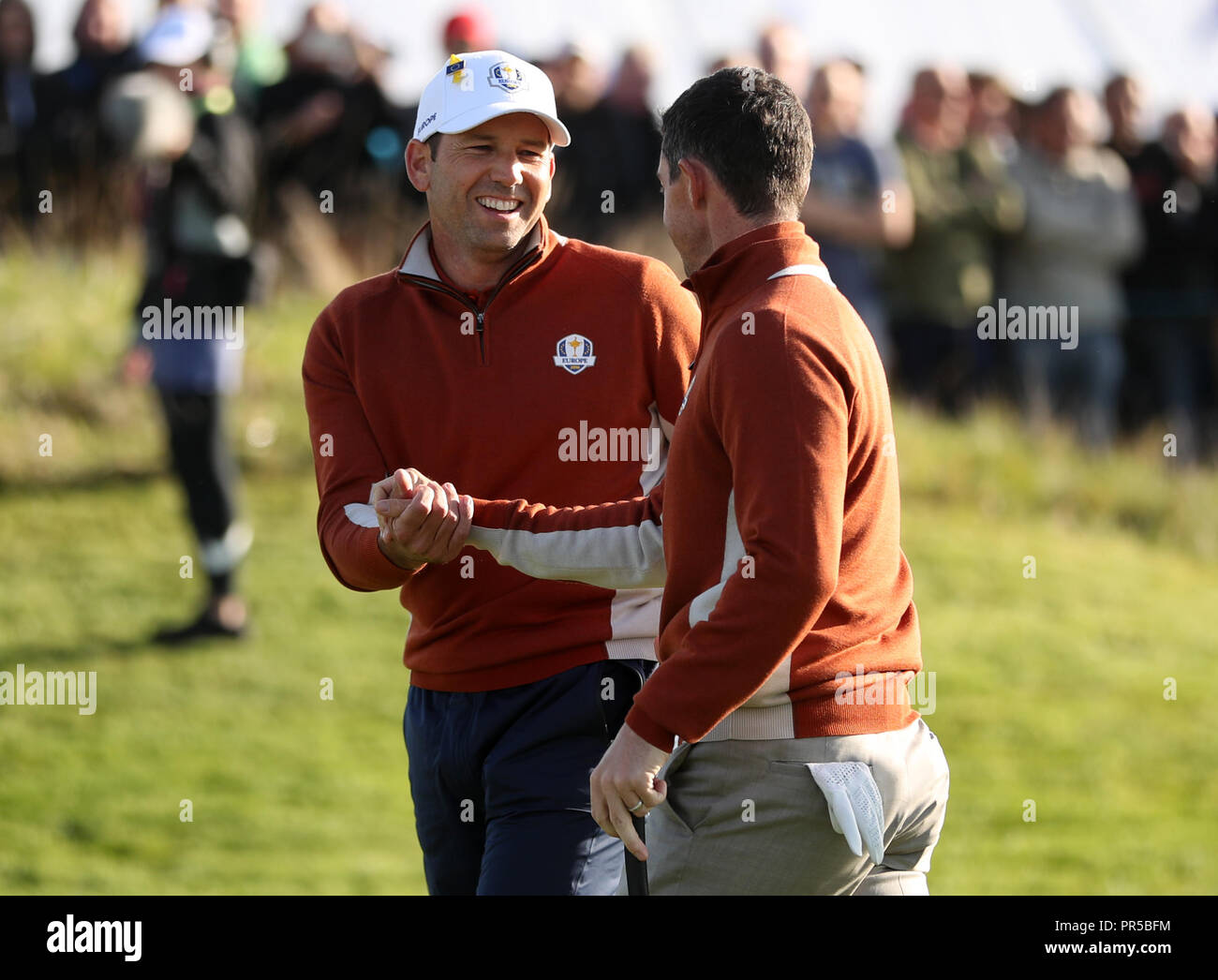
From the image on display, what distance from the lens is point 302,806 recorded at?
8.07m

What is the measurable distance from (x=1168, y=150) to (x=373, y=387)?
21.7 feet

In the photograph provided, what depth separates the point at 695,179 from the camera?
124 inches

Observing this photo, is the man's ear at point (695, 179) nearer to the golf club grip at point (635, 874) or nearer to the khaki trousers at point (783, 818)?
the khaki trousers at point (783, 818)

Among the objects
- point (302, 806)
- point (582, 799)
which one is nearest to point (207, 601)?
point (302, 806)

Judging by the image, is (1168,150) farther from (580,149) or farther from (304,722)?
(304,722)

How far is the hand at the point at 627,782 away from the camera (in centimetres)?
295

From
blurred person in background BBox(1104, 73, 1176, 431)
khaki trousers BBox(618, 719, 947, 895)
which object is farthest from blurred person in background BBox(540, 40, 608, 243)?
khaki trousers BBox(618, 719, 947, 895)

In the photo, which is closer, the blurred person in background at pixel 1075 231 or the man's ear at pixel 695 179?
the man's ear at pixel 695 179

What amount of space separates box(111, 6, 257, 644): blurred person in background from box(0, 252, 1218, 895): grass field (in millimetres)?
668

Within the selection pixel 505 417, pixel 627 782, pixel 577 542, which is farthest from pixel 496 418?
pixel 627 782

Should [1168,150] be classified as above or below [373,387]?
above

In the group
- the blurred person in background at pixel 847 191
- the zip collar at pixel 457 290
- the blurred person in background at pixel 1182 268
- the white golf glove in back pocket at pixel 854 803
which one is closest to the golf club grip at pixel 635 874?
the white golf glove in back pocket at pixel 854 803

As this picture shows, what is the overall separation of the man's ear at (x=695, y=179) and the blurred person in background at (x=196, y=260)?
216 inches

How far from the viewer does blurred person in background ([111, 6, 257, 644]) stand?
8234 millimetres
